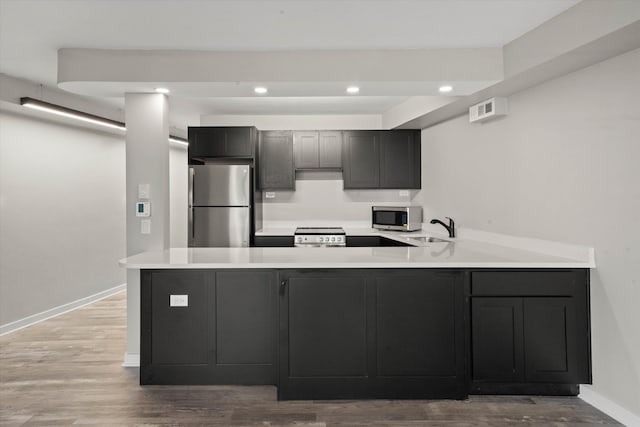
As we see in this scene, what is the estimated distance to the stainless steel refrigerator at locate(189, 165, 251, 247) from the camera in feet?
15.4

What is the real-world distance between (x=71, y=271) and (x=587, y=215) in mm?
5347

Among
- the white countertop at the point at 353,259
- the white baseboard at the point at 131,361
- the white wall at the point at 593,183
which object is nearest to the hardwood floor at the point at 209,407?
the white baseboard at the point at 131,361

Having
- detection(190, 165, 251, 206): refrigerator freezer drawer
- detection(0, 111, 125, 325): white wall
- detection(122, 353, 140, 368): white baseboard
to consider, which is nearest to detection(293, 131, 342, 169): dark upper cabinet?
detection(190, 165, 251, 206): refrigerator freezer drawer

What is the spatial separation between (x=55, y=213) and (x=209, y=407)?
11.2 ft

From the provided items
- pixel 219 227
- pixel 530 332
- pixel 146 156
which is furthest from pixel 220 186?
pixel 530 332

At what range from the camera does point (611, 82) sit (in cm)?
248

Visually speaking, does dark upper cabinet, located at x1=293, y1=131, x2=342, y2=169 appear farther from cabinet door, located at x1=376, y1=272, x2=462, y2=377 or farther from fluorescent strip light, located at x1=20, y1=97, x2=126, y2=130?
cabinet door, located at x1=376, y1=272, x2=462, y2=377

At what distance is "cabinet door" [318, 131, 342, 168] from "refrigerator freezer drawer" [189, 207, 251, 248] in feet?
4.00

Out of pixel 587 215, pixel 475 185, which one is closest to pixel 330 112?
pixel 475 185

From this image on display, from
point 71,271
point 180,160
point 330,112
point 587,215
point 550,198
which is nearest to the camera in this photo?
point 587,215

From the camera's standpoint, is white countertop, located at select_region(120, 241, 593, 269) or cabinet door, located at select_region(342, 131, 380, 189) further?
cabinet door, located at select_region(342, 131, 380, 189)

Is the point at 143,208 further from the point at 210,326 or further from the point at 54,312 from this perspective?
the point at 54,312

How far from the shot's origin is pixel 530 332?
2.64 meters

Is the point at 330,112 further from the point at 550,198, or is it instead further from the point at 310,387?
the point at 310,387
